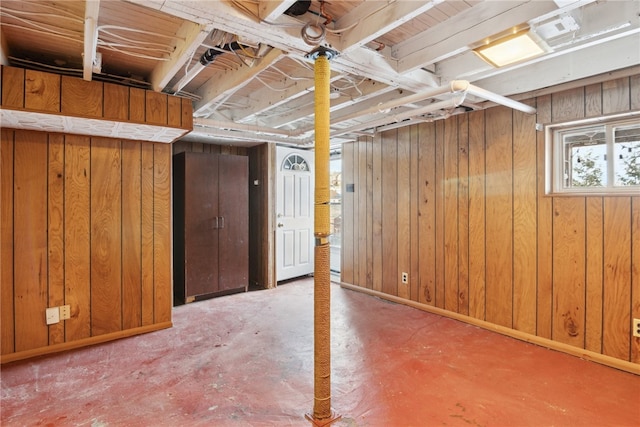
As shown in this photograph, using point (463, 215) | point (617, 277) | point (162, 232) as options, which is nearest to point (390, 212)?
point (463, 215)

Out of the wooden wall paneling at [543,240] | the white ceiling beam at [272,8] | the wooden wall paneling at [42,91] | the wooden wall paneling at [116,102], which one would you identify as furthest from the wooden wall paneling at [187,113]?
the wooden wall paneling at [543,240]

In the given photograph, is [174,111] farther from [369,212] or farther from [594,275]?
[594,275]

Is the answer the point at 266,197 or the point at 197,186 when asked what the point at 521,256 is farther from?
the point at 197,186

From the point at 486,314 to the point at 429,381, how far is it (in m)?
1.22

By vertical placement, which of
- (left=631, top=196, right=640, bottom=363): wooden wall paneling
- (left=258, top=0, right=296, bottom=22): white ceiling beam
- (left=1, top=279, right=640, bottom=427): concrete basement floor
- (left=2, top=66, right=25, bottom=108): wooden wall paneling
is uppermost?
(left=258, top=0, right=296, bottom=22): white ceiling beam

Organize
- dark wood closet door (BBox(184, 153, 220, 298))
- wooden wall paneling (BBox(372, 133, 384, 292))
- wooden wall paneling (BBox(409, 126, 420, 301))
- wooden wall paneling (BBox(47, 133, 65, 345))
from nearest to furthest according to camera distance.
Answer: wooden wall paneling (BBox(47, 133, 65, 345)), wooden wall paneling (BBox(409, 126, 420, 301)), dark wood closet door (BBox(184, 153, 220, 298)), wooden wall paneling (BBox(372, 133, 384, 292))

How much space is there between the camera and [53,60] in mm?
2373

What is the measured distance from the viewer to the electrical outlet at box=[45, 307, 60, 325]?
265 cm

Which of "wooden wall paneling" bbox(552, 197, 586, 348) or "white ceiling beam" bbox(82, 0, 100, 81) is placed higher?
"white ceiling beam" bbox(82, 0, 100, 81)

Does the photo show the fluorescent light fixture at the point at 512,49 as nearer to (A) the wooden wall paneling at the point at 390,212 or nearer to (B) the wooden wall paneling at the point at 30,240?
(A) the wooden wall paneling at the point at 390,212

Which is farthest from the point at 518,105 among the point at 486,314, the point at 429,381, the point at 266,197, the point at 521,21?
the point at 266,197

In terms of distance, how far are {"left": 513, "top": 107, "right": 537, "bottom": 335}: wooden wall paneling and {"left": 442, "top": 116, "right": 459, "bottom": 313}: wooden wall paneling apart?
0.54 metres

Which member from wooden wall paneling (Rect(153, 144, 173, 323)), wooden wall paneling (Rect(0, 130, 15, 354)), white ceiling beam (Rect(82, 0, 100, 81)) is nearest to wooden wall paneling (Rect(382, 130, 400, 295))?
wooden wall paneling (Rect(153, 144, 173, 323))

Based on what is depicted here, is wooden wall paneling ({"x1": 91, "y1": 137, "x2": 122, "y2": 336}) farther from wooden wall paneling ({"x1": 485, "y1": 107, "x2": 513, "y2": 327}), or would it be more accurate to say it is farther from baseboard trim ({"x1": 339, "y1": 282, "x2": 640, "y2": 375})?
wooden wall paneling ({"x1": 485, "y1": 107, "x2": 513, "y2": 327})
